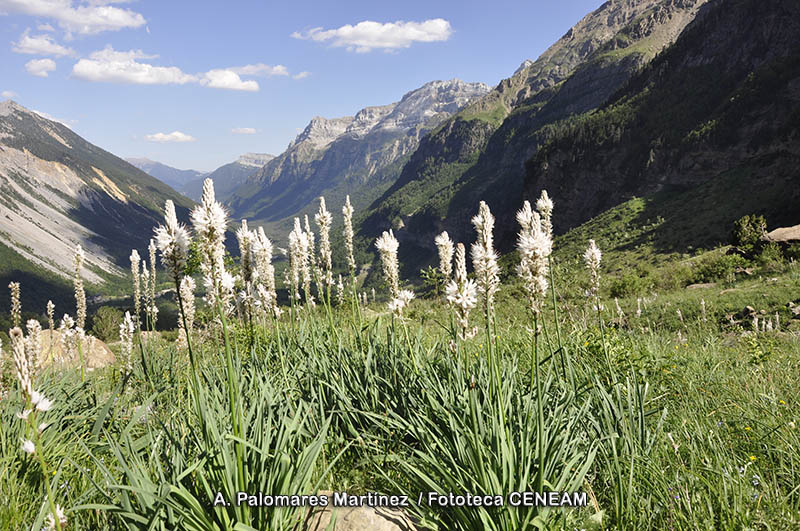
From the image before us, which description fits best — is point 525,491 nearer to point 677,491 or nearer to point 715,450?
point 677,491

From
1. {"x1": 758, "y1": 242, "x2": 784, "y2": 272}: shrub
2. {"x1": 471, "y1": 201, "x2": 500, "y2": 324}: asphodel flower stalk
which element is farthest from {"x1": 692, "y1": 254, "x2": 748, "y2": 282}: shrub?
{"x1": 471, "y1": 201, "x2": 500, "y2": 324}: asphodel flower stalk

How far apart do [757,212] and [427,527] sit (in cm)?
5034

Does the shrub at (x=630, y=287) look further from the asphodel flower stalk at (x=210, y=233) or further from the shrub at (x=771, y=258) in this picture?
the asphodel flower stalk at (x=210, y=233)

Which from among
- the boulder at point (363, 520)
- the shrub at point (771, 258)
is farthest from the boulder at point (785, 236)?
the boulder at point (363, 520)

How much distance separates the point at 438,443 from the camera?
3.50m

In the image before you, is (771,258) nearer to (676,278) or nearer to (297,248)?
(676,278)

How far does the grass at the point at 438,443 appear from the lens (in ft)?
10.1

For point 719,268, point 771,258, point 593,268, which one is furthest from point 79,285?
point 719,268

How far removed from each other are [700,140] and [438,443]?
94.5m

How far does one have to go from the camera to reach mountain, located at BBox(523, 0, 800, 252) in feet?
166

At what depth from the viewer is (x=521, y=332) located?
27.8ft

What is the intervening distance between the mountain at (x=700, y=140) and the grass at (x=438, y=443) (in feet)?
121

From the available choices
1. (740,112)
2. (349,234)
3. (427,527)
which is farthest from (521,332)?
(740,112)

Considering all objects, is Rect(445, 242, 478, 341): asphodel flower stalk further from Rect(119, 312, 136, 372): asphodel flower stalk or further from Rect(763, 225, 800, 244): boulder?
Rect(763, 225, 800, 244): boulder
